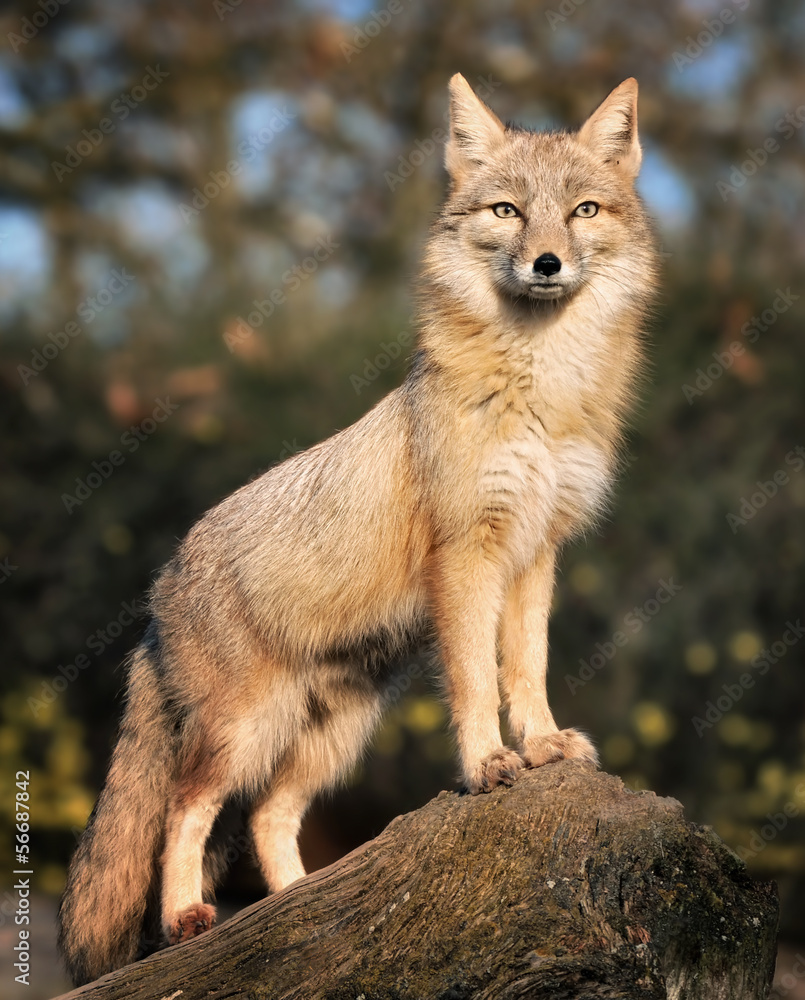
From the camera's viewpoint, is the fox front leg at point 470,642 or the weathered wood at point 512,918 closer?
the weathered wood at point 512,918

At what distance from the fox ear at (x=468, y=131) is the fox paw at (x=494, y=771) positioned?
2850 mm

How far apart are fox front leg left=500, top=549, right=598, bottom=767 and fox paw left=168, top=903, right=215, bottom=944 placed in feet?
5.29

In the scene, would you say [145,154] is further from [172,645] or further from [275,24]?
[172,645]

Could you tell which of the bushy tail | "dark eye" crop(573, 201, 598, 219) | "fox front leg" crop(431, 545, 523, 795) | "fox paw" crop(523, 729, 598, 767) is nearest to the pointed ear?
"dark eye" crop(573, 201, 598, 219)

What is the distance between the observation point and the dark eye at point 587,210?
4938 millimetres

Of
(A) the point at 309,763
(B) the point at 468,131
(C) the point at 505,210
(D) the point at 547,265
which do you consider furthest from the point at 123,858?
(B) the point at 468,131

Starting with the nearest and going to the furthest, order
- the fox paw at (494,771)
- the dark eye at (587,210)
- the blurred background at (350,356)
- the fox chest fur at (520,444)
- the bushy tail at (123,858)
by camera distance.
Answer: the fox paw at (494,771) → the fox chest fur at (520,444) → the dark eye at (587,210) → the bushy tail at (123,858) → the blurred background at (350,356)

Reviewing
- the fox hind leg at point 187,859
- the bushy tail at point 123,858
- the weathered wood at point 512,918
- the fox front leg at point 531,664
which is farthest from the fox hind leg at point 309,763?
the weathered wood at point 512,918

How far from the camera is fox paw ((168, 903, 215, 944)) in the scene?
466cm

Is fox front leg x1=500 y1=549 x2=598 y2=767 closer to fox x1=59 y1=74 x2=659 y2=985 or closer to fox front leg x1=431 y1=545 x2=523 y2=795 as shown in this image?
fox x1=59 y1=74 x2=659 y2=985

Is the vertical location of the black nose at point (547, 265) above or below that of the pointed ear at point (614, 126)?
below

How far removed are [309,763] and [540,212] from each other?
312cm

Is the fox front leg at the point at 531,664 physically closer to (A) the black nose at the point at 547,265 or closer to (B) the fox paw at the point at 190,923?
(A) the black nose at the point at 547,265

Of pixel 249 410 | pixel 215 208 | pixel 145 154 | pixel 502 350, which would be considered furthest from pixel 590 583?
pixel 145 154
